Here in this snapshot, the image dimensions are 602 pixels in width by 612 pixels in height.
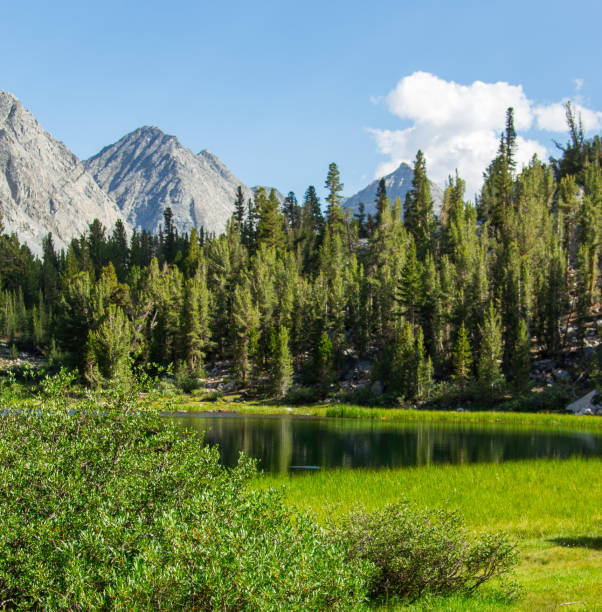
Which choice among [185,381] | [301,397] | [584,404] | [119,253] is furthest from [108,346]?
[119,253]

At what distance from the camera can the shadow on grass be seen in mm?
15305

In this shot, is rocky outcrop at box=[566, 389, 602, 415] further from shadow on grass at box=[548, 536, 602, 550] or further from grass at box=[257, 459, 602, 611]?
shadow on grass at box=[548, 536, 602, 550]

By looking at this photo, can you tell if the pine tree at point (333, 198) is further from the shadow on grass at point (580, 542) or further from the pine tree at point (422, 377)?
the shadow on grass at point (580, 542)

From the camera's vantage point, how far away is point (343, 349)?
3910 inches

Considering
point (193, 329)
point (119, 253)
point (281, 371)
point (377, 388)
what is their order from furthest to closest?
1. point (119, 253)
2. point (193, 329)
3. point (281, 371)
4. point (377, 388)

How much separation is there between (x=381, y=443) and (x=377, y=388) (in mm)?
44408

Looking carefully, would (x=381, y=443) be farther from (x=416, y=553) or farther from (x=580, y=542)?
(x=416, y=553)

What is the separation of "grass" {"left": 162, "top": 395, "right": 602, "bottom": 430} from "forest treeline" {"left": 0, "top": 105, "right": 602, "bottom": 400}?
1098 centimetres

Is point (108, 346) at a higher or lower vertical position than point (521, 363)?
higher

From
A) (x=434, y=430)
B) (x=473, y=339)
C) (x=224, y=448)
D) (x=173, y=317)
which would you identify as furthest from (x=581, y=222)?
(x=224, y=448)

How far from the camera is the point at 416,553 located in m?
10.7

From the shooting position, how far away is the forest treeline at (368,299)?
287ft

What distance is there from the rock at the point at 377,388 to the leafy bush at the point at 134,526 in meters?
77.5

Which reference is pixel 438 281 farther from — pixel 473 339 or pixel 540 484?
pixel 540 484
